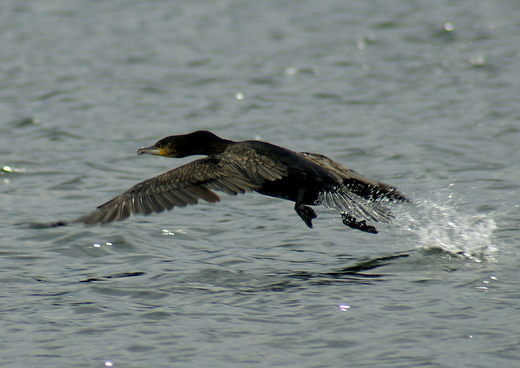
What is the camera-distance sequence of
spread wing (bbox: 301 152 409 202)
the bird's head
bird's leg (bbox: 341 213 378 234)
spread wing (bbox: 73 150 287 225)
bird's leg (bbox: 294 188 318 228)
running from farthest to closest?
the bird's head, spread wing (bbox: 301 152 409 202), bird's leg (bbox: 341 213 378 234), bird's leg (bbox: 294 188 318 228), spread wing (bbox: 73 150 287 225)

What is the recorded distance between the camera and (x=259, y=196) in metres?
8.42

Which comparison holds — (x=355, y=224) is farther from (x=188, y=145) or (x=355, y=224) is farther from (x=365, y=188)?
(x=188, y=145)

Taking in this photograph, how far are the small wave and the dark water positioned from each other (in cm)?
3

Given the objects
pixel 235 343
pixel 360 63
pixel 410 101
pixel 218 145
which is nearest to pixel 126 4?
pixel 360 63

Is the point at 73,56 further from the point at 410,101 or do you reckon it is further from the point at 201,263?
the point at 201,263

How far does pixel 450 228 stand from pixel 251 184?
1902mm

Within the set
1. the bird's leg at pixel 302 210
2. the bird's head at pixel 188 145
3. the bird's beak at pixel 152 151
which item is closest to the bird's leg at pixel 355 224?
the bird's leg at pixel 302 210

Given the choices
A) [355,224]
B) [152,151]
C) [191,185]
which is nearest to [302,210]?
[355,224]

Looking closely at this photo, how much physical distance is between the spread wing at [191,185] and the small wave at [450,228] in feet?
4.62

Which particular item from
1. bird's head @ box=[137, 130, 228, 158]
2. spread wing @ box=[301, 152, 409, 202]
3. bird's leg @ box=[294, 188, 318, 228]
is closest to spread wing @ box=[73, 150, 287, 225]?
bird's leg @ box=[294, 188, 318, 228]

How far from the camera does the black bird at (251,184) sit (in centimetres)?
578

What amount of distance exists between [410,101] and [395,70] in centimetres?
157

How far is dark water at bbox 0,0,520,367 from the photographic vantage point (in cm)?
490

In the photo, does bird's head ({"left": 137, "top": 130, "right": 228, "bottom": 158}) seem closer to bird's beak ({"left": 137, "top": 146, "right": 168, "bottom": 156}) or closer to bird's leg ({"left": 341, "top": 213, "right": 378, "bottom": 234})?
bird's beak ({"left": 137, "top": 146, "right": 168, "bottom": 156})
